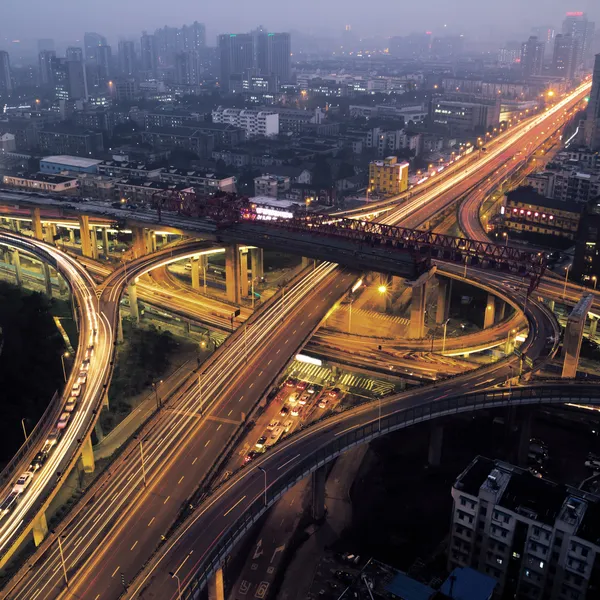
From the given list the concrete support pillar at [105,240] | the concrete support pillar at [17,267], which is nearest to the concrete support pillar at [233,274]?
the concrete support pillar at [105,240]

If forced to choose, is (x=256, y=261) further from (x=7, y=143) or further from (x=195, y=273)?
(x=7, y=143)

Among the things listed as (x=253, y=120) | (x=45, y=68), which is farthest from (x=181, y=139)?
(x=45, y=68)

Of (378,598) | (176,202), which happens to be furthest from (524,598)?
(176,202)

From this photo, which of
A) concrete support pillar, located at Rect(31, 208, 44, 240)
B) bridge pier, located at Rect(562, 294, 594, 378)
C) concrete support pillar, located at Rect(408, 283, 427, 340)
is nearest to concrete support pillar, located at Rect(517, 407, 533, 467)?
bridge pier, located at Rect(562, 294, 594, 378)

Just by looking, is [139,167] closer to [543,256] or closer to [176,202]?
[176,202]

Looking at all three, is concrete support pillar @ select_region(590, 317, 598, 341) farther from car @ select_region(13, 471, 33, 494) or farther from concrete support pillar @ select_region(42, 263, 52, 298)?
concrete support pillar @ select_region(42, 263, 52, 298)

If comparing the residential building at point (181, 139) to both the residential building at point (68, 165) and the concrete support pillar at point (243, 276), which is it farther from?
the concrete support pillar at point (243, 276)
